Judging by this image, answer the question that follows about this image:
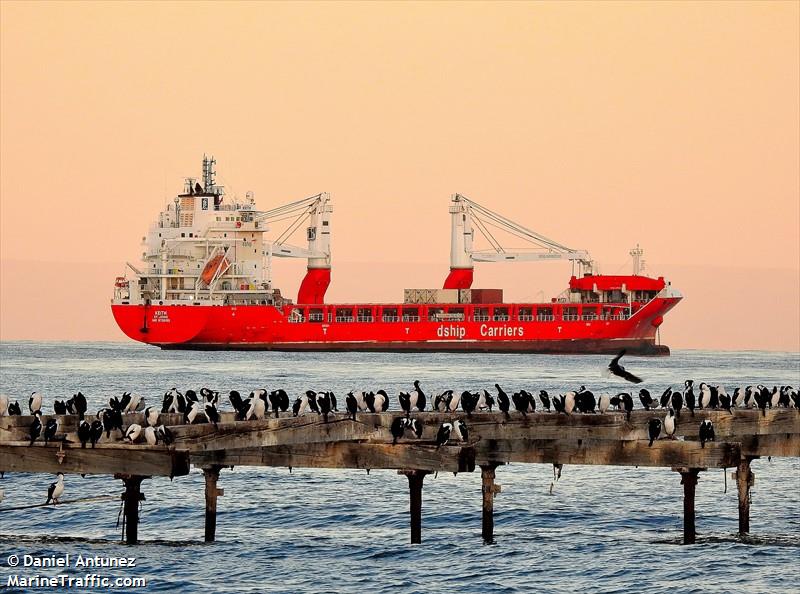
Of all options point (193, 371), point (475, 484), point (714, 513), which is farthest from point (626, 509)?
point (193, 371)

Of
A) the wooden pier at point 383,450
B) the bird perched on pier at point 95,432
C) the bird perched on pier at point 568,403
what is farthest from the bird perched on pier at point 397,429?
the bird perched on pier at point 95,432

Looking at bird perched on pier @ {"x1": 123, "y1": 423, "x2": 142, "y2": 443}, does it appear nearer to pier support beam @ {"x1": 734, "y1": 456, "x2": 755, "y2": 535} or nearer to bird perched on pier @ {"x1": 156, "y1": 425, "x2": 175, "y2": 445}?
bird perched on pier @ {"x1": 156, "y1": 425, "x2": 175, "y2": 445}

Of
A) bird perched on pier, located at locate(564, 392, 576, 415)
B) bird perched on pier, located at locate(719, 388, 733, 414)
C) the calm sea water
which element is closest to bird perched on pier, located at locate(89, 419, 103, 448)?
the calm sea water

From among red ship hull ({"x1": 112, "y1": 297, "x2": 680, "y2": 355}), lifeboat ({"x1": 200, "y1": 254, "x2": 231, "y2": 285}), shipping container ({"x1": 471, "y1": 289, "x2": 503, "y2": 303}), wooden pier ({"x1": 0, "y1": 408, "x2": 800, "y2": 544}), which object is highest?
lifeboat ({"x1": 200, "y1": 254, "x2": 231, "y2": 285})

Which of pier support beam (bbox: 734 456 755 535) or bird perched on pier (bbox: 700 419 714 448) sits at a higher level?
bird perched on pier (bbox: 700 419 714 448)

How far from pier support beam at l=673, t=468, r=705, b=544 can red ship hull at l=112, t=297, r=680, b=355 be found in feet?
331

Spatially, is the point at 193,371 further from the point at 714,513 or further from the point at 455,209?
the point at 714,513

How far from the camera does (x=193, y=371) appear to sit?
10356 centimetres

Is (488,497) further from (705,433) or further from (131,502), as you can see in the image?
(131,502)

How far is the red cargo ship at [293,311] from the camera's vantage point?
131125mm

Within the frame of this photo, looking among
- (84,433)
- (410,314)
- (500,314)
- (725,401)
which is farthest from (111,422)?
(500,314)

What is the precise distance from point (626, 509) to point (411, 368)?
74309 millimetres

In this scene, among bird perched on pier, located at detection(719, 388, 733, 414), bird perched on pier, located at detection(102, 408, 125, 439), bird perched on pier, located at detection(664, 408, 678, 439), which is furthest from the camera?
bird perched on pier, located at detection(719, 388, 733, 414)

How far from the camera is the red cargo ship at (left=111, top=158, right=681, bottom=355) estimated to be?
5162 inches
